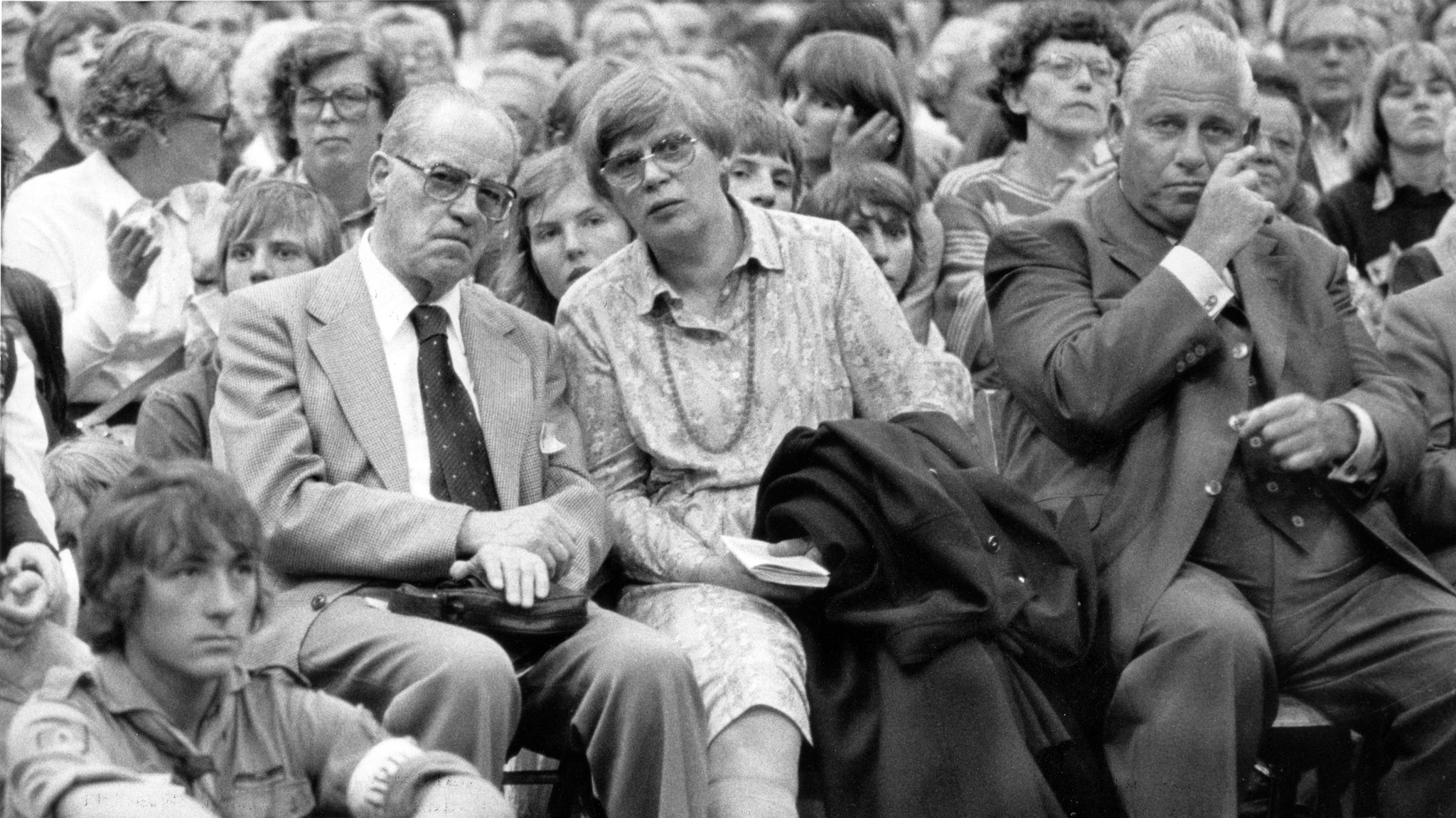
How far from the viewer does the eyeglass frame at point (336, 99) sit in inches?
246

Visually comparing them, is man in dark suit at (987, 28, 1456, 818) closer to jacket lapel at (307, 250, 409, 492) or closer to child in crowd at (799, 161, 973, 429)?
child in crowd at (799, 161, 973, 429)

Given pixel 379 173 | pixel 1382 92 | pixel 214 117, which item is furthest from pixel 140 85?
pixel 1382 92

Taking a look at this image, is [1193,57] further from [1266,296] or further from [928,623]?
[928,623]

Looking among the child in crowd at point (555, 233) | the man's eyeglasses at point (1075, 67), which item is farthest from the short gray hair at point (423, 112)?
the man's eyeglasses at point (1075, 67)

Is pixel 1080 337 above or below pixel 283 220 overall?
above

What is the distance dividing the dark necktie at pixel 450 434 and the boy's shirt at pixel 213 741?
0.84 m

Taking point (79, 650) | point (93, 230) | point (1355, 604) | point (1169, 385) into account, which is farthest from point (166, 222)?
point (1355, 604)

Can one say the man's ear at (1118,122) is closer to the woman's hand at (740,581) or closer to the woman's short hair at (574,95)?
the woman's hand at (740,581)

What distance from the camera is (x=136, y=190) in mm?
6363

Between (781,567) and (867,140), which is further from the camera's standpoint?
(867,140)

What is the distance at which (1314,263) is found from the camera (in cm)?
502

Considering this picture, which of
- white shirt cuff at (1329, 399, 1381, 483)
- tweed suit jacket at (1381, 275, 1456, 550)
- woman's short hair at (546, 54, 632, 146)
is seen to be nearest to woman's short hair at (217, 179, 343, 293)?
woman's short hair at (546, 54, 632, 146)

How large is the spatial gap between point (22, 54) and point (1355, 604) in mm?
4864

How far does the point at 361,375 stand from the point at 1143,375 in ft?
5.13
